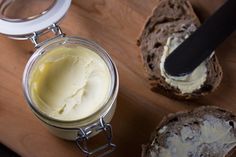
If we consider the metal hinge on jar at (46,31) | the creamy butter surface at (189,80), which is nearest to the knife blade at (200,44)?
the creamy butter surface at (189,80)

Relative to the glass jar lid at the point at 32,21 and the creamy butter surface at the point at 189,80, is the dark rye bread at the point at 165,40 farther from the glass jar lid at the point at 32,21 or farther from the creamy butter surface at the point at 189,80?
the glass jar lid at the point at 32,21

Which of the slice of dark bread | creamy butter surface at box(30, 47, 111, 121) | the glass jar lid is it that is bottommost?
the slice of dark bread

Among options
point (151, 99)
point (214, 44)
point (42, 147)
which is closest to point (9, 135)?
point (42, 147)

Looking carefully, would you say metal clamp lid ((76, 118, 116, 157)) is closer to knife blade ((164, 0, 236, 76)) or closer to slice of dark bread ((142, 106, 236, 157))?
slice of dark bread ((142, 106, 236, 157))

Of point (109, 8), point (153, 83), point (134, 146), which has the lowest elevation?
point (134, 146)

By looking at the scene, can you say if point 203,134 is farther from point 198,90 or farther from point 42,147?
point 42,147

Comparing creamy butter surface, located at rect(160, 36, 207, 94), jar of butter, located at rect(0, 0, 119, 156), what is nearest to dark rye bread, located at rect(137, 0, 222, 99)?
creamy butter surface, located at rect(160, 36, 207, 94)
